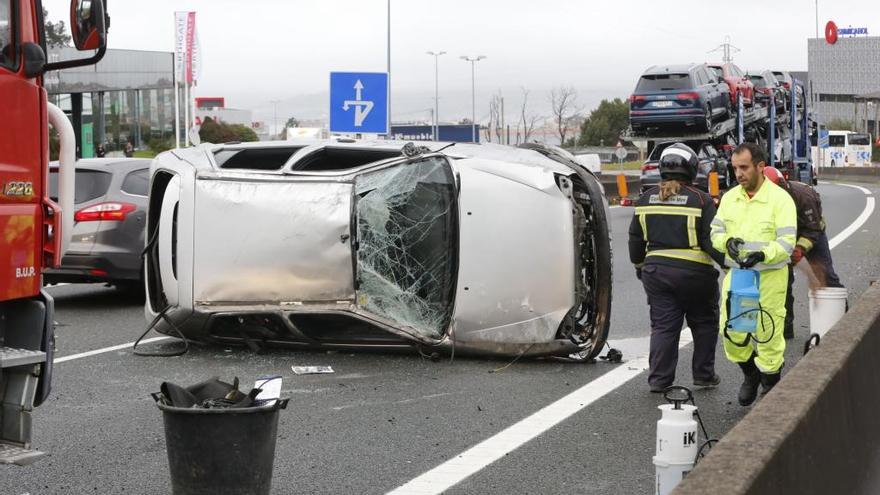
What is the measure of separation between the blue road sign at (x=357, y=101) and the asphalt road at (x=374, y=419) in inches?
451

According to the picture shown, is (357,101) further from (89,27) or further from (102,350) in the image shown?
(89,27)

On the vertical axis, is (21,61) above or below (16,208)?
above

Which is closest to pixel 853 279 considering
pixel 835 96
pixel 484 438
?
pixel 484 438

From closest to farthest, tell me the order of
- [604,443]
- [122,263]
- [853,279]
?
[604,443] → [122,263] → [853,279]

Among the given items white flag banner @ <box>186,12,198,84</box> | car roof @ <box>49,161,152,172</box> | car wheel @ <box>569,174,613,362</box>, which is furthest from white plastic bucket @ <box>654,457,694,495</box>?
white flag banner @ <box>186,12,198,84</box>

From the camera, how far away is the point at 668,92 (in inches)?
1187

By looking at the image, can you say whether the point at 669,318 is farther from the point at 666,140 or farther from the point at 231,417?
the point at 666,140

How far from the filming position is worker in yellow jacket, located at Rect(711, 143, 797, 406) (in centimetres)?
779

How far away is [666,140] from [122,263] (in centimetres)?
2003

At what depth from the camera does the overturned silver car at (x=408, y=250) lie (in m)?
9.40

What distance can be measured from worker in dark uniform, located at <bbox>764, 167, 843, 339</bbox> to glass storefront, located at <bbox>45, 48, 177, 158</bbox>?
3238cm

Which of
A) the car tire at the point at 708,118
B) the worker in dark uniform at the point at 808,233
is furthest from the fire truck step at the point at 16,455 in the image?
the car tire at the point at 708,118

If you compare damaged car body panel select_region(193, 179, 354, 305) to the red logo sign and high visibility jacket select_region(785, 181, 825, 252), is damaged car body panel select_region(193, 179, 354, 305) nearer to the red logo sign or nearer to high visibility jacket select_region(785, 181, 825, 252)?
high visibility jacket select_region(785, 181, 825, 252)

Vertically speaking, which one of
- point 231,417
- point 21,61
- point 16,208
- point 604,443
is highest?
point 21,61
